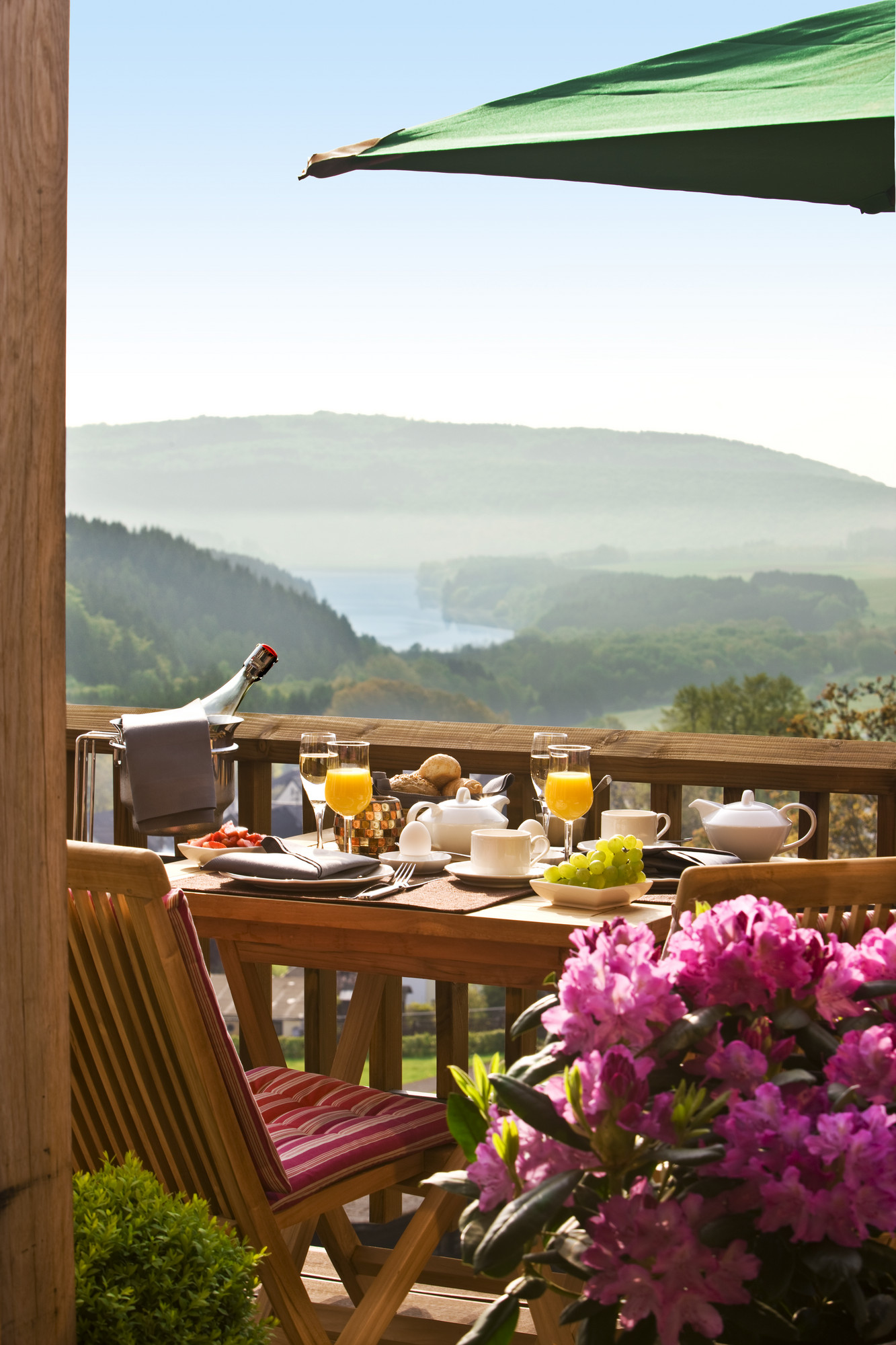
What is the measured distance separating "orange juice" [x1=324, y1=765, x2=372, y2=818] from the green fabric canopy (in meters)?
1.00

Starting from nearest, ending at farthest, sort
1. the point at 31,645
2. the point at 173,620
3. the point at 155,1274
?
the point at 31,645 < the point at 155,1274 < the point at 173,620

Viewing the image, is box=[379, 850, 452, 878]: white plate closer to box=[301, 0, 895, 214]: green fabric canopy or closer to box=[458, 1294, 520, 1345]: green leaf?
box=[301, 0, 895, 214]: green fabric canopy

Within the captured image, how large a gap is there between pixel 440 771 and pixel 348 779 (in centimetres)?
31

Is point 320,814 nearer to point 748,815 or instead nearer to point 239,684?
point 239,684

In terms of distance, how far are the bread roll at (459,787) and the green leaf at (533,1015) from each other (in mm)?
1539

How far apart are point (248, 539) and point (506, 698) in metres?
4.11

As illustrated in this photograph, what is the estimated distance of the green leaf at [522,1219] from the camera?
68 centimetres

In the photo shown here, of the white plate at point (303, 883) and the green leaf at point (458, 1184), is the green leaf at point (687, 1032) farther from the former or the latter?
the white plate at point (303, 883)

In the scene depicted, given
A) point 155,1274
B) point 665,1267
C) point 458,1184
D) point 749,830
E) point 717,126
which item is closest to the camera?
point 665,1267

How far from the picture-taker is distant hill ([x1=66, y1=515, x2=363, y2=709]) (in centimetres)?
1664

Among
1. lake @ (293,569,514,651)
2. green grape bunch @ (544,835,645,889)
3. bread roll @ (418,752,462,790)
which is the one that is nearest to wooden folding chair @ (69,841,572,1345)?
green grape bunch @ (544,835,645,889)

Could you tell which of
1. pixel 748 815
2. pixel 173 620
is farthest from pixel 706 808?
pixel 173 620

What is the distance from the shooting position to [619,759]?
2.41 metres

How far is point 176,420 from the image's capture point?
60.0 feet
